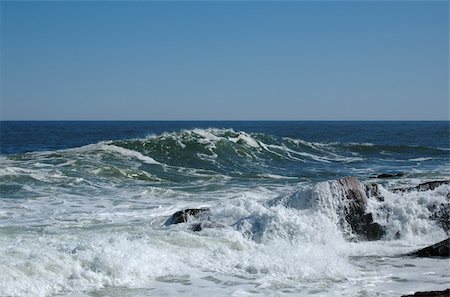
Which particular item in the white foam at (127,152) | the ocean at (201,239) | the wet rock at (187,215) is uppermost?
the white foam at (127,152)

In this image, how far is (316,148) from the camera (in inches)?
1224

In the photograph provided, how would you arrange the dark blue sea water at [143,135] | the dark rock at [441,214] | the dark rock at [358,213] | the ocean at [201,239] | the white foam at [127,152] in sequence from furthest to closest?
the dark blue sea water at [143,135], the white foam at [127,152], the dark rock at [441,214], the dark rock at [358,213], the ocean at [201,239]

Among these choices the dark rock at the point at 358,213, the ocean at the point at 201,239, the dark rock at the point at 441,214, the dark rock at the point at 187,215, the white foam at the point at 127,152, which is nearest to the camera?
the ocean at the point at 201,239

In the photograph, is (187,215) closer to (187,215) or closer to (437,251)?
(187,215)

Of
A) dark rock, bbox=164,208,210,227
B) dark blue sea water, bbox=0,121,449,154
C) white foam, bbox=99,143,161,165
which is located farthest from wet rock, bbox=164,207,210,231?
dark blue sea water, bbox=0,121,449,154

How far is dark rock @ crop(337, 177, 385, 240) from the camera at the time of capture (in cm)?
950

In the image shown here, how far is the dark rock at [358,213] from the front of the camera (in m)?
9.50

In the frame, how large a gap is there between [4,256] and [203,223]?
318cm

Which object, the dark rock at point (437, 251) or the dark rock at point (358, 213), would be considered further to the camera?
the dark rock at point (358, 213)

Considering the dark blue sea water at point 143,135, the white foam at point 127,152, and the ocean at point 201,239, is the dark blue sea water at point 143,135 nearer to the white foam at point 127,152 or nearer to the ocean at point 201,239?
the white foam at point 127,152

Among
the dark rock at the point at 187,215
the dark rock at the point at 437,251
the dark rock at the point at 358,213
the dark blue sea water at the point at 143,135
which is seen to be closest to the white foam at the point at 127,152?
the dark blue sea water at the point at 143,135

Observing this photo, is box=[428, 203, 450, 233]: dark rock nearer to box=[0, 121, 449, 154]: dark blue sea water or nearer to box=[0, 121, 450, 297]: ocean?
box=[0, 121, 450, 297]: ocean

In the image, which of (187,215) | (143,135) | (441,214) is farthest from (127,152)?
(143,135)

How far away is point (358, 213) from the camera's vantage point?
9641mm
